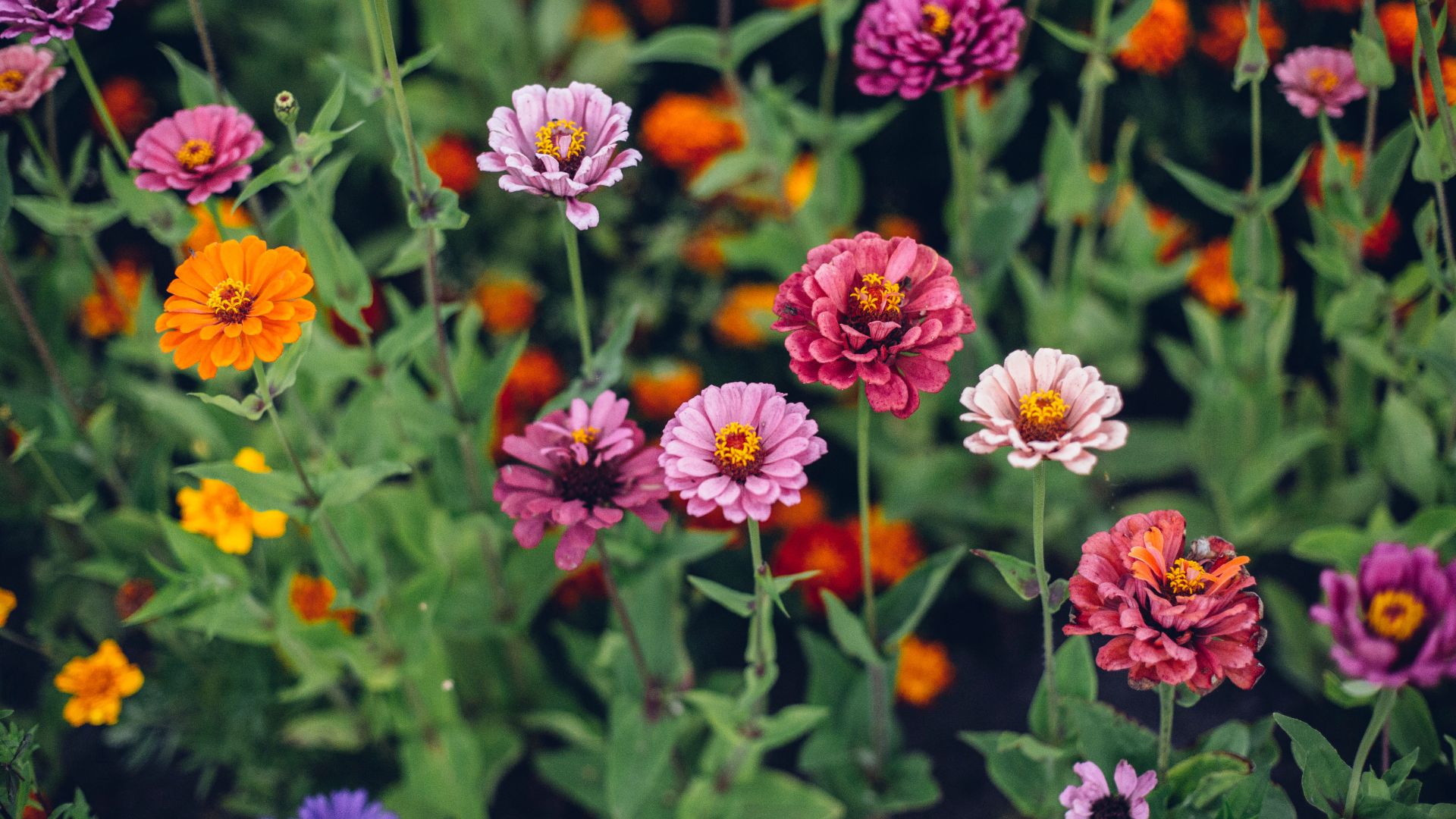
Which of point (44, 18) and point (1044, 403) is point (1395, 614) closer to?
point (1044, 403)

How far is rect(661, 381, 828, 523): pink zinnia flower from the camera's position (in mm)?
1035

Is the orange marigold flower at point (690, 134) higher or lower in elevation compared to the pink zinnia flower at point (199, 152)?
lower

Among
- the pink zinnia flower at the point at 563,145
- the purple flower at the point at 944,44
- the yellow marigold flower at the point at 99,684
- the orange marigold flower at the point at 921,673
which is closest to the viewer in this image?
the pink zinnia flower at the point at 563,145

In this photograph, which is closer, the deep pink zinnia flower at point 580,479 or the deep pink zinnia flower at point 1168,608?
the deep pink zinnia flower at point 1168,608

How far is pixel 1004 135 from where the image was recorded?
1904 mm

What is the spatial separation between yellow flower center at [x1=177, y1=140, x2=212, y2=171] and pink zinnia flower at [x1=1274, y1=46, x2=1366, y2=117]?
4.86ft

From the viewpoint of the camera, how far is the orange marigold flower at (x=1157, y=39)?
6.64 ft

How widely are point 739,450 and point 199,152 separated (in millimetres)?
813

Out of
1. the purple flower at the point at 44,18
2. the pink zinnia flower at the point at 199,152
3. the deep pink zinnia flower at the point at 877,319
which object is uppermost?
the purple flower at the point at 44,18

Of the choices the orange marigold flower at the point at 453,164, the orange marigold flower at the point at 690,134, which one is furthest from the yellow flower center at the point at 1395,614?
the orange marigold flower at the point at 453,164

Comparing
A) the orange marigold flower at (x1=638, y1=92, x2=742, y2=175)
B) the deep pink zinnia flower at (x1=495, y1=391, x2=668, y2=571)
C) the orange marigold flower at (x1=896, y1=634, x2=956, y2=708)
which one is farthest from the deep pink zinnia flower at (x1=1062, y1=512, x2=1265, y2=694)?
the orange marigold flower at (x1=638, y1=92, x2=742, y2=175)

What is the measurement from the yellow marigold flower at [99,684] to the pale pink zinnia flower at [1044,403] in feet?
4.51

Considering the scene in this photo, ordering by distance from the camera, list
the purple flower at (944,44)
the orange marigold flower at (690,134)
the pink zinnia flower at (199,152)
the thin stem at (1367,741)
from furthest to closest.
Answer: the orange marigold flower at (690,134), the purple flower at (944,44), the pink zinnia flower at (199,152), the thin stem at (1367,741)

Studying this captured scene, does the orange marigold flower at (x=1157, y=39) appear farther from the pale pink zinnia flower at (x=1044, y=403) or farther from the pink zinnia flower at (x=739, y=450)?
the pink zinnia flower at (x=739, y=450)
